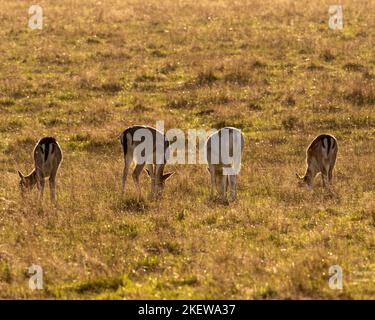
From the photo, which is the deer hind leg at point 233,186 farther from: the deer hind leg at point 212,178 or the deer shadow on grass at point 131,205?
the deer shadow on grass at point 131,205

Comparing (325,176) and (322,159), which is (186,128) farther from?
(325,176)

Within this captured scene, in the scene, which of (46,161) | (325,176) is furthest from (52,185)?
(325,176)

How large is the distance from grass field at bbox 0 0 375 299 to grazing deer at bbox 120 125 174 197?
0.42 metres

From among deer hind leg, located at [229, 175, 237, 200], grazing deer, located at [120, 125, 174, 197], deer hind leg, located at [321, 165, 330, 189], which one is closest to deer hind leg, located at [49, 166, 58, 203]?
grazing deer, located at [120, 125, 174, 197]

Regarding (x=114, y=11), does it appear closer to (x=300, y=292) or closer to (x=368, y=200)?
(x=368, y=200)

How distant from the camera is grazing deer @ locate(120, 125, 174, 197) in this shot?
15.6m

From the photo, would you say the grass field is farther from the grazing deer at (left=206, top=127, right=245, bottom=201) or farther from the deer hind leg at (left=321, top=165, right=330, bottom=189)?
the grazing deer at (left=206, top=127, right=245, bottom=201)

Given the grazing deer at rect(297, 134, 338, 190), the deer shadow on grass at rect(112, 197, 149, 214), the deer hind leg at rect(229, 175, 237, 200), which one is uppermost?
the grazing deer at rect(297, 134, 338, 190)

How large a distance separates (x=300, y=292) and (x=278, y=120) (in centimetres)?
1183

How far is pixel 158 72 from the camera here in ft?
86.0

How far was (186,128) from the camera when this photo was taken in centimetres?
2130

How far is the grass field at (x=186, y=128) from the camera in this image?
1070 centimetres

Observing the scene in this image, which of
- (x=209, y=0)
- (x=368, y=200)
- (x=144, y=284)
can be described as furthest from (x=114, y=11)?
(x=144, y=284)
